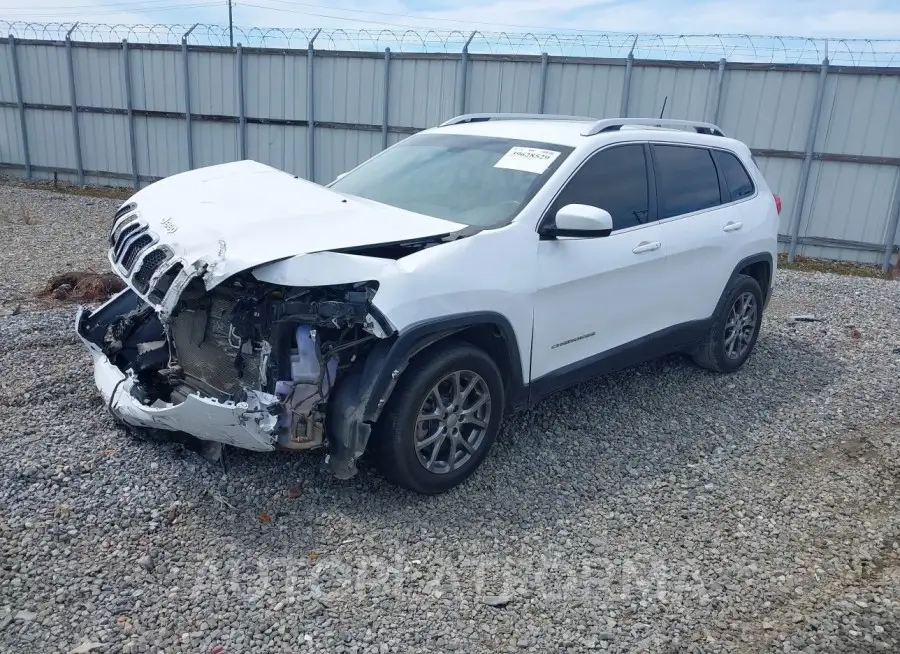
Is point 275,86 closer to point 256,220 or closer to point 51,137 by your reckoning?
point 51,137

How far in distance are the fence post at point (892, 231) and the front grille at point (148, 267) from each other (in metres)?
11.1

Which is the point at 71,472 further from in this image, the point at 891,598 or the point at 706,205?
the point at 706,205

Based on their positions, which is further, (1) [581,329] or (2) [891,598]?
(1) [581,329]

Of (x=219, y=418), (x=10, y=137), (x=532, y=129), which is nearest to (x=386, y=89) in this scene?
(x=532, y=129)

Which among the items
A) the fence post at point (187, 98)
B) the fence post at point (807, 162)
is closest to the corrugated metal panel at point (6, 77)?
the fence post at point (187, 98)

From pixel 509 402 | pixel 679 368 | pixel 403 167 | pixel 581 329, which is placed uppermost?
pixel 403 167

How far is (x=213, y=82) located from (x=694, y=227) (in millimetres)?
12088

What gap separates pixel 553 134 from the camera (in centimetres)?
468

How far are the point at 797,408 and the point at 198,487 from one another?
4.16 meters

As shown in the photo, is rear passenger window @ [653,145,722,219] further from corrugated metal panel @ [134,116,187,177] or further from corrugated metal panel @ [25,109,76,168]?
corrugated metal panel @ [25,109,76,168]

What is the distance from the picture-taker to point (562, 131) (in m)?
4.73

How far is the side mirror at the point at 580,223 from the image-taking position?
396cm

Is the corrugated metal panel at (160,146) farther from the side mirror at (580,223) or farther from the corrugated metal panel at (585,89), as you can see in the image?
the side mirror at (580,223)

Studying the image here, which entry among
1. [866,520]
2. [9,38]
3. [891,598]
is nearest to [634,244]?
[866,520]
